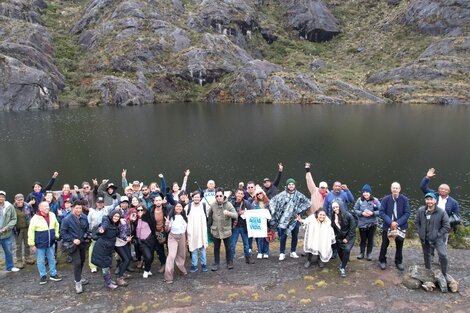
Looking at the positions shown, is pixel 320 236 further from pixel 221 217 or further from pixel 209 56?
pixel 209 56

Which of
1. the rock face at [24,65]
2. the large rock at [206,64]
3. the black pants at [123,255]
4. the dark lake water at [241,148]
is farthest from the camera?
the large rock at [206,64]

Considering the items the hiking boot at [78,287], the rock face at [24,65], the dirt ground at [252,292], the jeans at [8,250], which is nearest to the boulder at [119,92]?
the rock face at [24,65]

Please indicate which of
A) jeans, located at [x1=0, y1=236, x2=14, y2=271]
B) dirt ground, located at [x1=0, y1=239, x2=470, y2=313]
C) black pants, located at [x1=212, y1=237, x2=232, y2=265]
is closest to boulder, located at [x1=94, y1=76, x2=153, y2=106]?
jeans, located at [x1=0, y1=236, x2=14, y2=271]

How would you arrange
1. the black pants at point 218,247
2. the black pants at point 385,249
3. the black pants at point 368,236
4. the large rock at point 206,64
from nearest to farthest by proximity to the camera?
the black pants at point 385,249 < the black pants at point 218,247 < the black pants at point 368,236 < the large rock at point 206,64

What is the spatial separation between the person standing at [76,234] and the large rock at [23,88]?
93288mm

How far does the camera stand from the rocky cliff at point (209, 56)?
347 ft

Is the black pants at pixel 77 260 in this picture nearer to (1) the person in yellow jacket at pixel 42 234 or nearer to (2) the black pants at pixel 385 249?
(1) the person in yellow jacket at pixel 42 234

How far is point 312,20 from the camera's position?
557 ft

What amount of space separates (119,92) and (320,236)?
334 feet

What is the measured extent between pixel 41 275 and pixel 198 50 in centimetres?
11491

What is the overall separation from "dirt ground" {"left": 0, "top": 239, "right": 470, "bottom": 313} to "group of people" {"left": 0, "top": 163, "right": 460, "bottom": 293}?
14.8 inches

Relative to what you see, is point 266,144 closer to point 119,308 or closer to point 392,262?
point 392,262

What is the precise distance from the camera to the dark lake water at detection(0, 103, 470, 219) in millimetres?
35781

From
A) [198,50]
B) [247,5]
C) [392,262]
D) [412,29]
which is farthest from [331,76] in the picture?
[392,262]
